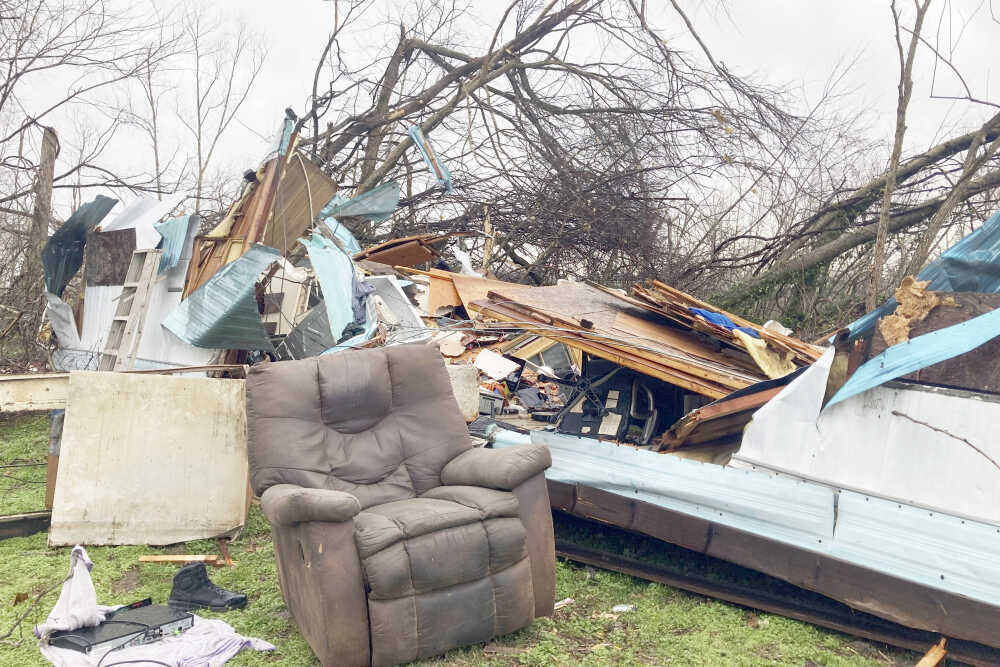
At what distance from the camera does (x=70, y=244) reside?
6305 mm

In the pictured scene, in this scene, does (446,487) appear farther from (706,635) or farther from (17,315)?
(17,315)

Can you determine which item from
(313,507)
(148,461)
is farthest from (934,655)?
(148,461)

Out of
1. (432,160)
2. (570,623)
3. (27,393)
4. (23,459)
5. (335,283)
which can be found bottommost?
(23,459)

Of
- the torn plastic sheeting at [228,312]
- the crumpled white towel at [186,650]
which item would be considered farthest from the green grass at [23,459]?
the crumpled white towel at [186,650]

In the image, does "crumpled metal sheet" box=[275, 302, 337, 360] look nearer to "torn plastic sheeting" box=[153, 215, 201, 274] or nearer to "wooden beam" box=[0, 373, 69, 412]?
"torn plastic sheeting" box=[153, 215, 201, 274]

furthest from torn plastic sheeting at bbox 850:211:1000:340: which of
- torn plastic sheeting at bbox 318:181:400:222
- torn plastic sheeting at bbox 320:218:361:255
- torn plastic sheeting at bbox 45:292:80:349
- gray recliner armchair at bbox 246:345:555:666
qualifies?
torn plastic sheeting at bbox 45:292:80:349

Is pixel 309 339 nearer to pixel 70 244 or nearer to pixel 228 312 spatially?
pixel 228 312

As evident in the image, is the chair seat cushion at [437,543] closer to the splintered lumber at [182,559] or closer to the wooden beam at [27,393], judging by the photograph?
the splintered lumber at [182,559]

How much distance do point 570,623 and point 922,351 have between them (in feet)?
5.89

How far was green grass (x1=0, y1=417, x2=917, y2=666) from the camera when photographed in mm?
2834

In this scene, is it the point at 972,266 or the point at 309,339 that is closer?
the point at 972,266

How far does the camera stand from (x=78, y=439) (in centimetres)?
390

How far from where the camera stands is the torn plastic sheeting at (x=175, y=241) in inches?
224

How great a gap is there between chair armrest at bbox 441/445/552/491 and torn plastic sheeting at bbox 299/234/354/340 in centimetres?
243
